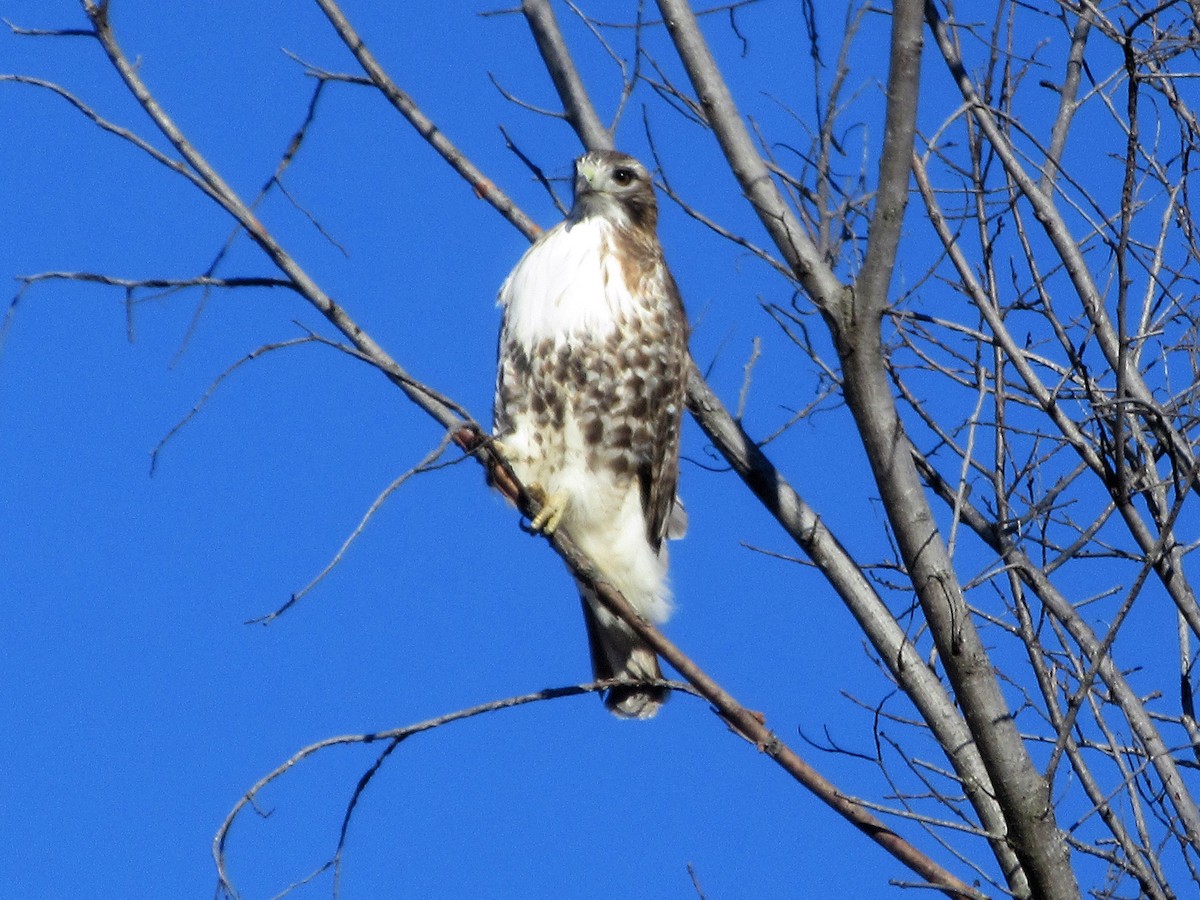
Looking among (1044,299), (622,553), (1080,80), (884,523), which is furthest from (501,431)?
(1080,80)

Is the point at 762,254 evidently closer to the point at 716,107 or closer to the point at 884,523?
the point at 716,107

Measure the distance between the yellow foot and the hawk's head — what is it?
83 centimetres

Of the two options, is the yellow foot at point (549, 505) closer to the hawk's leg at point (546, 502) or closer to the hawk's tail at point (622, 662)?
the hawk's leg at point (546, 502)

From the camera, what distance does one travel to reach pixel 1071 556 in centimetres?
372

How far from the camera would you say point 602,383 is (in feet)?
14.6

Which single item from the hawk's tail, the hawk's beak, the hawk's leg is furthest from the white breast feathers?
the hawk's tail

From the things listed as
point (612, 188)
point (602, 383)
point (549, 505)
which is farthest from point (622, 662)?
point (612, 188)

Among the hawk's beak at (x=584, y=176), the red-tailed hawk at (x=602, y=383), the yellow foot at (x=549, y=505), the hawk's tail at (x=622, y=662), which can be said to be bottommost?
the hawk's tail at (x=622, y=662)

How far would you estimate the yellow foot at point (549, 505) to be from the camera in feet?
14.4

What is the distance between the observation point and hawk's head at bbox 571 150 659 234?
4566mm

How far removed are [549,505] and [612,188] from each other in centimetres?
95

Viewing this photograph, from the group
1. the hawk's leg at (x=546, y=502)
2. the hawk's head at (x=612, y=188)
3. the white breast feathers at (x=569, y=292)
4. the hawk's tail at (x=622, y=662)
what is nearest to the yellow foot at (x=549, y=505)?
the hawk's leg at (x=546, y=502)

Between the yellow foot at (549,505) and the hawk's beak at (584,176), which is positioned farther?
the hawk's beak at (584,176)

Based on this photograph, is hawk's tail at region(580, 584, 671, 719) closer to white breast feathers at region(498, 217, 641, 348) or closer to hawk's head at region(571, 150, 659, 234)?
white breast feathers at region(498, 217, 641, 348)
